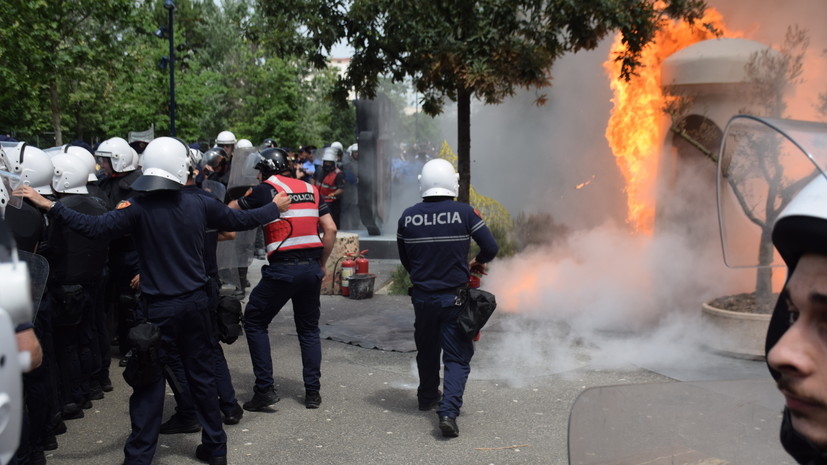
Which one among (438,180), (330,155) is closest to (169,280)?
(438,180)

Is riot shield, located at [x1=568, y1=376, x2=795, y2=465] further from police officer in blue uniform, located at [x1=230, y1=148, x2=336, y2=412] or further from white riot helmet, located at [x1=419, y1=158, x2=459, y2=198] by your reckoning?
police officer in blue uniform, located at [x1=230, y1=148, x2=336, y2=412]

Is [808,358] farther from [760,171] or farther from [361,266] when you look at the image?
[361,266]

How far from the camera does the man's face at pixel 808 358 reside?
1216 millimetres

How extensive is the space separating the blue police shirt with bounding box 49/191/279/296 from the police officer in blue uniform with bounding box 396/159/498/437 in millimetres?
1550

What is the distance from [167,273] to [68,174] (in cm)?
157

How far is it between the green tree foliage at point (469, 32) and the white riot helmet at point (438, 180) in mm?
A: 1868

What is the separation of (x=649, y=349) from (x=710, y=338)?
605mm

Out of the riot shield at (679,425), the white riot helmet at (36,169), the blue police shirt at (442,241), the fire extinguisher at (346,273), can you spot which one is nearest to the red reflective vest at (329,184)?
the fire extinguisher at (346,273)

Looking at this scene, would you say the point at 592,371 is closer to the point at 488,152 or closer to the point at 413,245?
the point at 413,245

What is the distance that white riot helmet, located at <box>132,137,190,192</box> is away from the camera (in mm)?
4617

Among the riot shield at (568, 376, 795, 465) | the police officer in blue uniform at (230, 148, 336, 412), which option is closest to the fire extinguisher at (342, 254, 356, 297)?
the police officer in blue uniform at (230, 148, 336, 412)

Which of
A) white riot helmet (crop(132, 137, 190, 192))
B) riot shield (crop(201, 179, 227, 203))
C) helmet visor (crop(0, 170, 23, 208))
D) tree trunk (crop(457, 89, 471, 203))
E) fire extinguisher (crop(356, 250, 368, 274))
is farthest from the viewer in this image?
fire extinguisher (crop(356, 250, 368, 274))

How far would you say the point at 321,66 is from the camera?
8633 mm

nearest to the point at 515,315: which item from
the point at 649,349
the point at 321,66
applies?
the point at 649,349
